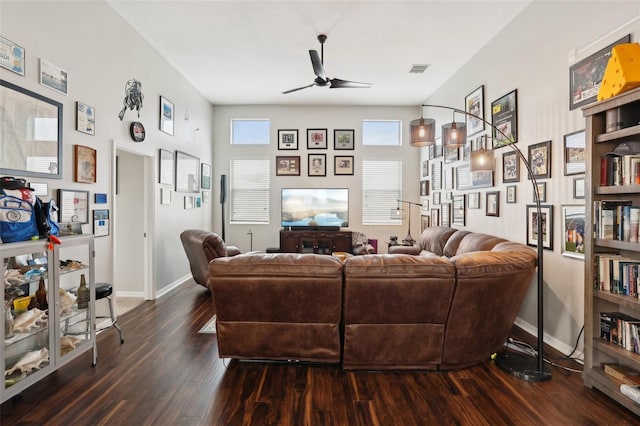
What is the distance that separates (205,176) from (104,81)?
3.17 m

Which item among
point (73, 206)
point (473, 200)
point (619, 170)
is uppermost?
point (619, 170)

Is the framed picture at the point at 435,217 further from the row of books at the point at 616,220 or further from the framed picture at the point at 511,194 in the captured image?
the row of books at the point at 616,220

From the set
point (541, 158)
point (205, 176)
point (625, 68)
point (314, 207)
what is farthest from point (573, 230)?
point (205, 176)

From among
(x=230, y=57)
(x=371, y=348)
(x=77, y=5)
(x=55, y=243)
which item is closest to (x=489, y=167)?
(x=371, y=348)

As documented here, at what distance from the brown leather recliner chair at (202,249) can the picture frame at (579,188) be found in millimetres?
3835

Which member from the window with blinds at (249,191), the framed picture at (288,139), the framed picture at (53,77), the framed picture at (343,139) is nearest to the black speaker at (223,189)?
the window with blinds at (249,191)

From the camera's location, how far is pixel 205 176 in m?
6.72

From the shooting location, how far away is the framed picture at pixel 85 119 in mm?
3213

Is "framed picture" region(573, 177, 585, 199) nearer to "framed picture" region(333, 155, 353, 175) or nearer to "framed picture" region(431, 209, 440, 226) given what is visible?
"framed picture" region(431, 209, 440, 226)

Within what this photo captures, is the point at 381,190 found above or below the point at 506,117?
below

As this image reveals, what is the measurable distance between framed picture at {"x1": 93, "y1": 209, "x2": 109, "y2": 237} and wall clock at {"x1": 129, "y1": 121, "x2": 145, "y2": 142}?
1027 mm

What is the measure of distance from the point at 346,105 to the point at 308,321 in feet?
18.5

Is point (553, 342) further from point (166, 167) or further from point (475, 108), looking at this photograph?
point (166, 167)

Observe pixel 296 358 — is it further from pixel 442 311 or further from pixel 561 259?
pixel 561 259
